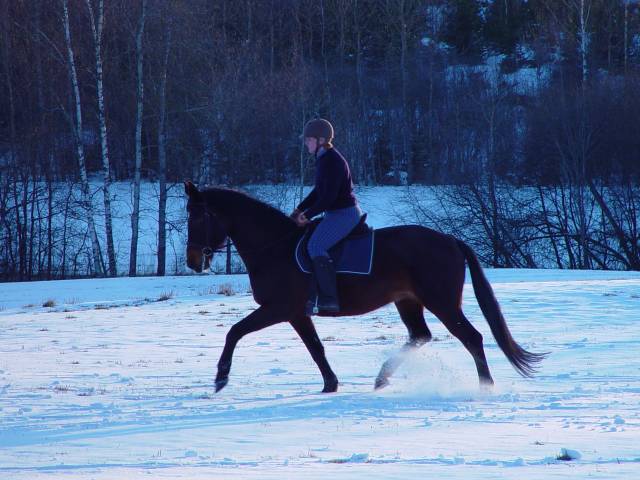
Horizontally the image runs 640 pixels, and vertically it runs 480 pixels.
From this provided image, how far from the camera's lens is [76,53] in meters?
31.7

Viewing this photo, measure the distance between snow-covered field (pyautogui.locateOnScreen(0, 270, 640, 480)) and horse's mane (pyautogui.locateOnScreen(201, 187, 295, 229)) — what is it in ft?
5.44

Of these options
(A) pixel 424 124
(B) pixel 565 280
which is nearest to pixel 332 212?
(B) pixel 565 280

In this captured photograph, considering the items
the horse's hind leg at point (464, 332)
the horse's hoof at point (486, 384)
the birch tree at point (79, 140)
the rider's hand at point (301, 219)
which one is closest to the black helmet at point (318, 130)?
the rider's hand at point (301, 219)

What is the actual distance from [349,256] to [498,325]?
1626 mm

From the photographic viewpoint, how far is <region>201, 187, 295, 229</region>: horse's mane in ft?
30.4

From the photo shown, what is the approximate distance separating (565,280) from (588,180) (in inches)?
548

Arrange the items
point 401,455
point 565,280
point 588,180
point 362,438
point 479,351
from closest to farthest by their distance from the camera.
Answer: point 401,455, point 362,438, point 479,351, point 565,280, point 588,180

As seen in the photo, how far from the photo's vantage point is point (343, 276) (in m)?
8.94

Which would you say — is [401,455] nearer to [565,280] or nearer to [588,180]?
[565,280]

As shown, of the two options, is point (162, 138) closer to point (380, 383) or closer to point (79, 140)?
point (79, 140)

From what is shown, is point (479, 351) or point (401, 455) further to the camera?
point (479, 351)

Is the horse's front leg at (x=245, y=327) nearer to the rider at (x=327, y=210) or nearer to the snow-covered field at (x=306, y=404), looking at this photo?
the snow-covered field at (x=306, y=404)

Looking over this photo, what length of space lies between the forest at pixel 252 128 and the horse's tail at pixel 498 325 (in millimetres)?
21860

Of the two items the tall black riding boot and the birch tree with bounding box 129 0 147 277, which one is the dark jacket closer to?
the tall black riding boot
